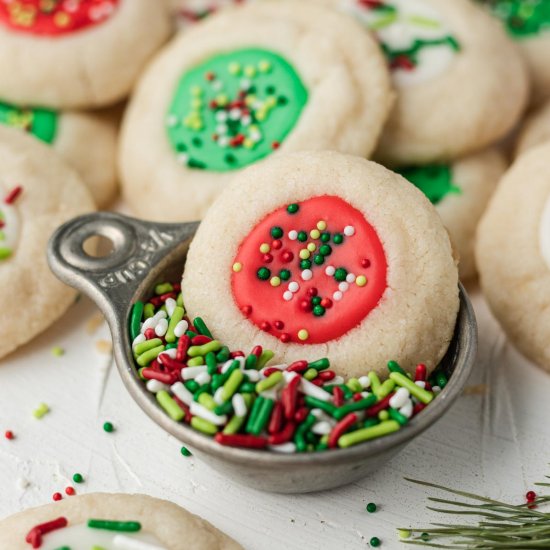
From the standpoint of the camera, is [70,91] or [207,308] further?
[70,91]

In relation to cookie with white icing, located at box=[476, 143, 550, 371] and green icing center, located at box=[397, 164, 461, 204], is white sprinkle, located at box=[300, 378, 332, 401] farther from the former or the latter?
green icing center, located at box=[397, 164, 461, 204]

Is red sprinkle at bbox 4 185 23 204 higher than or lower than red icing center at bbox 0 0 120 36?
lower

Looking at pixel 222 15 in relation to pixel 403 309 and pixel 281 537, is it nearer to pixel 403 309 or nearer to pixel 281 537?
pixel 403 309

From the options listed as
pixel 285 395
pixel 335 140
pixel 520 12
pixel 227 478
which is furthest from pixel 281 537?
pixel 520 12

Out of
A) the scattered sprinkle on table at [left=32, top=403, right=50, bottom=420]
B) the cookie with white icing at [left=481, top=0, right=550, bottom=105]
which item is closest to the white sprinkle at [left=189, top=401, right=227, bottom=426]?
the scattered sprinkle on table at [left=32, top=403, right=50, bottom=420]

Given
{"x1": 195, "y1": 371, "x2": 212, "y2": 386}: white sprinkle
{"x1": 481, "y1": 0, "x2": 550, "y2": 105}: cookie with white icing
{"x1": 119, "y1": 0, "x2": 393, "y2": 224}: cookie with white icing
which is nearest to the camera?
{"x1": 195, "y1": 371, "x2": 212, "y2": 386}: white sprinkle

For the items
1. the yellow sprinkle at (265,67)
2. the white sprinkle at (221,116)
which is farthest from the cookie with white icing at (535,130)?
the white sprinkle at (221,116)
